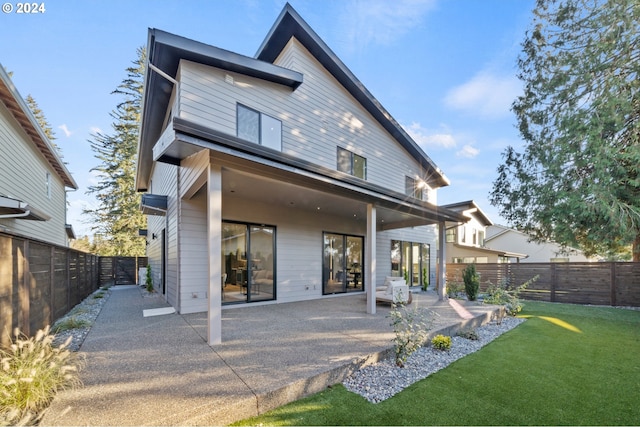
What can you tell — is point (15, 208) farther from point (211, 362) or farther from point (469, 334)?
point (469, 334)

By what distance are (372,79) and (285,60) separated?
536 cm

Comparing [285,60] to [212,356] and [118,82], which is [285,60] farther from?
[118,82]

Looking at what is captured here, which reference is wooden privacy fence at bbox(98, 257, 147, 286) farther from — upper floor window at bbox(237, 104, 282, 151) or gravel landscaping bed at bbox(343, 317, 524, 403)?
gravel landscaping bed at bbox(343, 317, 524, 403)

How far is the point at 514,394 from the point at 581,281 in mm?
10003

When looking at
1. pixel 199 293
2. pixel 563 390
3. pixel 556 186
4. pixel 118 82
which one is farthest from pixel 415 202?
pixel 118 82

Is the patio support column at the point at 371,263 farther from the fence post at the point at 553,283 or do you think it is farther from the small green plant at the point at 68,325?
the fence post at the point at 553,283

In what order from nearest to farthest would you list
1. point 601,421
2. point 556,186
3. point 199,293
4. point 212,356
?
point 601,421 → point 212,356 → point 199,293 → point 556,186

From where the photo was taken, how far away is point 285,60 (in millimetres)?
8977

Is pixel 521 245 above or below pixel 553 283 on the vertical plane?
above

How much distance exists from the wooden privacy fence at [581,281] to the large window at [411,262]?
10.6ft

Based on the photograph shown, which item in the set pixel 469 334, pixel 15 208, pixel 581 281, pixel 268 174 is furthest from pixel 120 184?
pixel 581 281

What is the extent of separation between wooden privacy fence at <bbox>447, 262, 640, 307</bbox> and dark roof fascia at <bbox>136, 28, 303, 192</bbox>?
11707mm

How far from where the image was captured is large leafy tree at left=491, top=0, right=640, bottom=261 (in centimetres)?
899

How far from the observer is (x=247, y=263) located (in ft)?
25.2
